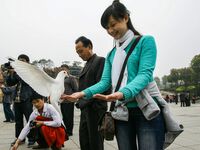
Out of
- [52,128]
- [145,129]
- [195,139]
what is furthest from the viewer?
[195,139]

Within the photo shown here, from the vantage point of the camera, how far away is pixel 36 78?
344 cm

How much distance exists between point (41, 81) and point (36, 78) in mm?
83

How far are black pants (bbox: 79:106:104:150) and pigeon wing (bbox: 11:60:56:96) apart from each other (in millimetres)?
667

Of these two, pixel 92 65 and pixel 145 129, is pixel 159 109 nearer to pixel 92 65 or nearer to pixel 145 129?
pixel 145 129

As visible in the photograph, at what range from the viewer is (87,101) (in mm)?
3838

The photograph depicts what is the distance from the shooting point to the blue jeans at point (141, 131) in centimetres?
224

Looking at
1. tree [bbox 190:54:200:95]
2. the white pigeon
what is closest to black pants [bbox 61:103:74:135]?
the white pigeon

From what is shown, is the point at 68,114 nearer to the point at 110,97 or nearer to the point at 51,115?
the point at 51,115

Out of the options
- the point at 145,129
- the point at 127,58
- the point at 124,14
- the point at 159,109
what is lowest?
the point at 145,129

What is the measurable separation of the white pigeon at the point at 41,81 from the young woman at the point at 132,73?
665 mm

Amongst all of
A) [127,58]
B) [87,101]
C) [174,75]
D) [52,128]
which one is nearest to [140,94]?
[127,58]

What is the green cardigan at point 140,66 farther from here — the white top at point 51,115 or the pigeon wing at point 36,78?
the white top at point 51,115

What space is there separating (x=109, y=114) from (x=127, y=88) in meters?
0.37

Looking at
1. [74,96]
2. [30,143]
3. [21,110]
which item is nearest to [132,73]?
[74,96]
